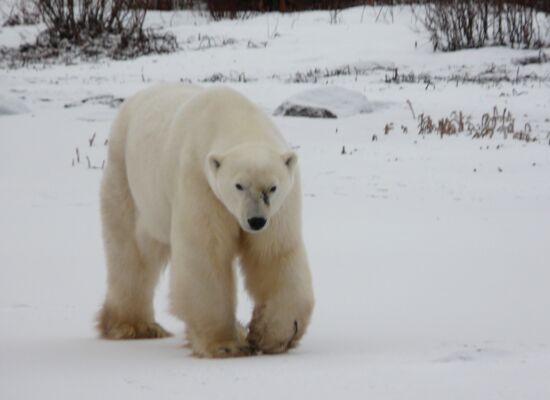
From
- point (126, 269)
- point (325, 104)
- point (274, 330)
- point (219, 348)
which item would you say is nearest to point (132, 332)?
point (126, 269)

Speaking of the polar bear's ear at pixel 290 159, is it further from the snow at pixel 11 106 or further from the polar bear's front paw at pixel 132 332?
the snow at pixel 11 106

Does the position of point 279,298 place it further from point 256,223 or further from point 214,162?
point 214,162

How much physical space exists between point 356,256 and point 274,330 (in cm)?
208

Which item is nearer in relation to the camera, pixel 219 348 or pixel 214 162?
pixel 214 162

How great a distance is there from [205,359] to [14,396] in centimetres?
96

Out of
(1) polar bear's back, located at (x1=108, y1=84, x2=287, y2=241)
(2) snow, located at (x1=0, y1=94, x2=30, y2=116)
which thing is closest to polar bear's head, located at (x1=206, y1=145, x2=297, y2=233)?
(1) polar bear's back, located at (x1=108, y1=84, x2=287, y2=241)

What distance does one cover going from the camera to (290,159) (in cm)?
391

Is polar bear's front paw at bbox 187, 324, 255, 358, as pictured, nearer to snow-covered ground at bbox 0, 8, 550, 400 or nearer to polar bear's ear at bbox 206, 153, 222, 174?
snow-covered ground at bbox 0, 8, 550, 400

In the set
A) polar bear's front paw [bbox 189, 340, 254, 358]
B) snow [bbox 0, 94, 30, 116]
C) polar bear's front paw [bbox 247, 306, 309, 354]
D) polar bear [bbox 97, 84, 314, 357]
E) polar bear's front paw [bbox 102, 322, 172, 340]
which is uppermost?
polar bear [bbox 97, 84, 314, 357]

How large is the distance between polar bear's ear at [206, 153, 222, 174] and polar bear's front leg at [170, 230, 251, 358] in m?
0.31

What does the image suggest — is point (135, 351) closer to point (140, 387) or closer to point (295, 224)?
point (295, 224)

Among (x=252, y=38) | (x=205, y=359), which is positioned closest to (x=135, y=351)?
(x=205, y=359)

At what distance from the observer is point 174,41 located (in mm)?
19312

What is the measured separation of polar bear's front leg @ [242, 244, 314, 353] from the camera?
13.3ft
